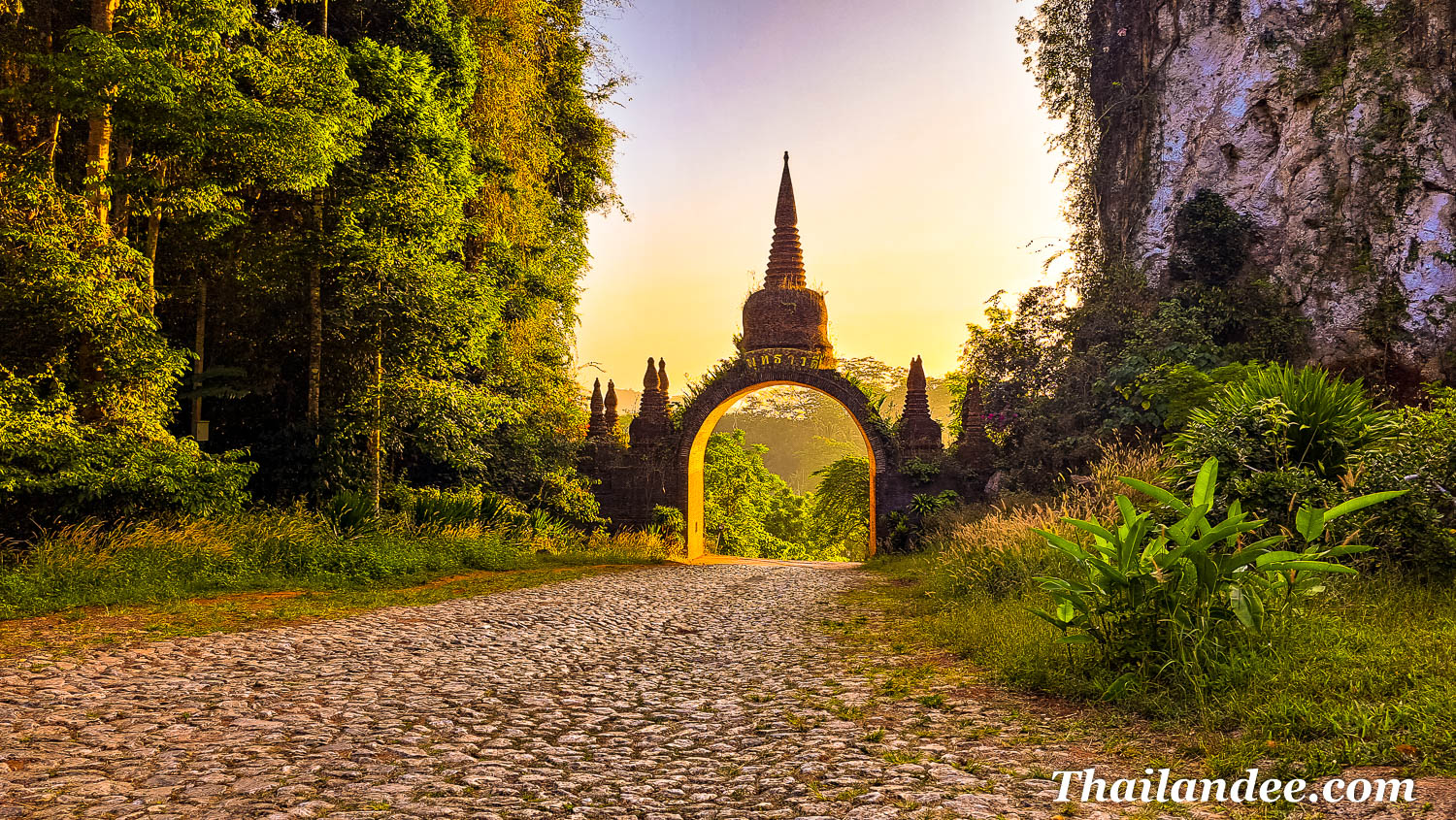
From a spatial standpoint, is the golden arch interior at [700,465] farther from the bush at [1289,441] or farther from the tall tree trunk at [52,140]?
the tall tree trunk at [52,140]

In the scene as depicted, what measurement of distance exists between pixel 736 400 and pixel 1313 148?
1373 centimetres

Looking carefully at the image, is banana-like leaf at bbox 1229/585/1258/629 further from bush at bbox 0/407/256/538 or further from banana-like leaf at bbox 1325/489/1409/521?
bush at bbox 0/407/256/538

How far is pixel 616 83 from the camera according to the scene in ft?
64.7

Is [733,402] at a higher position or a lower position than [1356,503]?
higher

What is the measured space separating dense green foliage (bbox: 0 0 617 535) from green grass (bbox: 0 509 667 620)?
1.70 ft

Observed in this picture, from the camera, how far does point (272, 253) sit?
1124 cm

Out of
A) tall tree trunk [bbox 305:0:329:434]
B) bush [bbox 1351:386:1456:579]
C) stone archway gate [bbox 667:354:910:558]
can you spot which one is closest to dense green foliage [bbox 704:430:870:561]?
stone archway gate [bbox 667:354:910:558]

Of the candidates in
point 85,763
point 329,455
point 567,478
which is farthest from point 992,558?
point 567,478

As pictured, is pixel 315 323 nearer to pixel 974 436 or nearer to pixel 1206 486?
pixel 1206 486

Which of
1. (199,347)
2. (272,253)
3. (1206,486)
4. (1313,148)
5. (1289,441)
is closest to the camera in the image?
(1206,486)

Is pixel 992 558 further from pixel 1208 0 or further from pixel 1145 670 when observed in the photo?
pixel 1208 0

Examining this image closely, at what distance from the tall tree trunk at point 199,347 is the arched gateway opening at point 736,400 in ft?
31.1

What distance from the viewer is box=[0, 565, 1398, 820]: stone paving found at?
300cm

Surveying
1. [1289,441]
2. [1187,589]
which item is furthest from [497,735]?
[1289,441]
